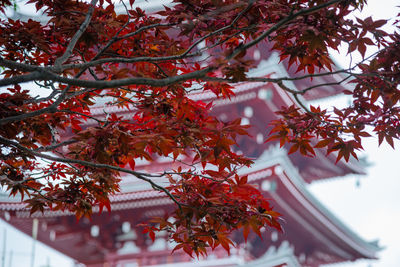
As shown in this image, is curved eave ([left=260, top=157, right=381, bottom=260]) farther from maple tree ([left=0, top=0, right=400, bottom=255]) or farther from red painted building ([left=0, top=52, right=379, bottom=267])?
maple tree ([left=0, top=0, right=400, bottom=255])

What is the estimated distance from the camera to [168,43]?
271 cm

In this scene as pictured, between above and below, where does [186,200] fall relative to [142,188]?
A: below

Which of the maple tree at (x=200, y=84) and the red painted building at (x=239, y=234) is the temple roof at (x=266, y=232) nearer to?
the red painted building at (x=239, y=234)

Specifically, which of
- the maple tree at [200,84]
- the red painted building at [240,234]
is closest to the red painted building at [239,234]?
the red painted building at [240,234]

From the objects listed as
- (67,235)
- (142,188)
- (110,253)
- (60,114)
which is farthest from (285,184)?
(60,114)

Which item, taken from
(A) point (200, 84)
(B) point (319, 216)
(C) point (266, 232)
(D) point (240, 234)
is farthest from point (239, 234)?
(A) point (200, 84)

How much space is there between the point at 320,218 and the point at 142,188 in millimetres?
3964

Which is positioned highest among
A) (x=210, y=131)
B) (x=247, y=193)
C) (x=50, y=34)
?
(x=50, y=34)

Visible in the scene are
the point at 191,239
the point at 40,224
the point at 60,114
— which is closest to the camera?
the point at 191,239

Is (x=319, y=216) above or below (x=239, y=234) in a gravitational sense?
above

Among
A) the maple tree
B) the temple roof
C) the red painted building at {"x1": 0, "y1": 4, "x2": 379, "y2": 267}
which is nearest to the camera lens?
the maple tree

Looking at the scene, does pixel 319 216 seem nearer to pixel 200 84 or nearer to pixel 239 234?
pixel 239 234

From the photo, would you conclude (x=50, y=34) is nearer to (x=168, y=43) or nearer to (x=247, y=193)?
(x=168, y=43)

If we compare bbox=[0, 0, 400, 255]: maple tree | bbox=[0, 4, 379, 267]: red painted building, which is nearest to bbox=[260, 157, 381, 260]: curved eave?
bbox=[0, 4, 379, 267]: red painted building
